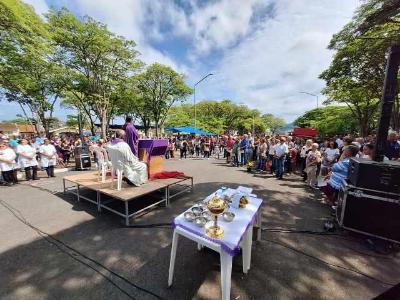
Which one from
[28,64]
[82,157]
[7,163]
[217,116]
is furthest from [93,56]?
[217,116]

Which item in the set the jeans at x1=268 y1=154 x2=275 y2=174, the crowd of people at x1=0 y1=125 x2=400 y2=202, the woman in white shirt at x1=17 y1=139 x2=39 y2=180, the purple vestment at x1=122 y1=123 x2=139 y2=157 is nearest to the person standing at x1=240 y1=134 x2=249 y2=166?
the crowd of people at x1=0 y1=125 x2=400 y2=202

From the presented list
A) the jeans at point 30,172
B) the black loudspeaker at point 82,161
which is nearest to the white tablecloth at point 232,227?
the jeans at point 30,172

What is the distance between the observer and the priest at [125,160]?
490 cm

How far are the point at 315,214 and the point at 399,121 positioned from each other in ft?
61.2

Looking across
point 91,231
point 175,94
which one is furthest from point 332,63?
point 175,94

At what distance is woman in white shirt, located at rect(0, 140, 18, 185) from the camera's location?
23.9ft

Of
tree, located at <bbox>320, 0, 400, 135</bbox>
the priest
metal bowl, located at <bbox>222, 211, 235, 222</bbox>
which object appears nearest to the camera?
metal bowl, located at <bbox>222, 211, 235, 222</bbox>

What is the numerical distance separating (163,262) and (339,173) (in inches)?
170

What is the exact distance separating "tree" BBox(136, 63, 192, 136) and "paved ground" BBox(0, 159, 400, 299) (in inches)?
989

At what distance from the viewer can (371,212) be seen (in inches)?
143

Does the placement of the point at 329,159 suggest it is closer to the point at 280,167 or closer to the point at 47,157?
the point at 280,167

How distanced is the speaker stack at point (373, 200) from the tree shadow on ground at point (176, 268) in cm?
37

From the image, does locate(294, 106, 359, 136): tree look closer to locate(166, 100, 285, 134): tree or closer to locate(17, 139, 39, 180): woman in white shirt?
locate(166, 100, 285, 134): tree

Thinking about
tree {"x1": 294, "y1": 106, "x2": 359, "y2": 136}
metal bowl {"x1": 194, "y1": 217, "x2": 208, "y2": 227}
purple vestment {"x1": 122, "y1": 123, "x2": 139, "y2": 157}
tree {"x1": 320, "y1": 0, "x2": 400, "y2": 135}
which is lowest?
metal bowl {"x1": 194, "y1": 217, "x2": 208, "y2": 227}
